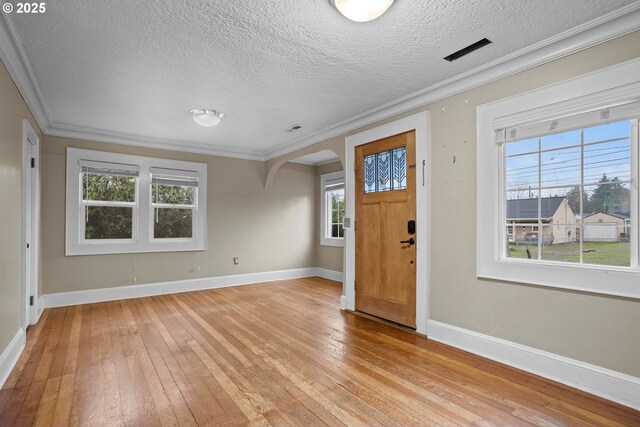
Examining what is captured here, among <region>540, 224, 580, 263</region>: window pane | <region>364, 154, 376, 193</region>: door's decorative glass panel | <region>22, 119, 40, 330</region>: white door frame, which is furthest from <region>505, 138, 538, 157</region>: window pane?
<region>22, 119, 40, 330</region>: white door frame

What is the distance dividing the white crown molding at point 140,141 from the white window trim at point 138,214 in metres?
0.21

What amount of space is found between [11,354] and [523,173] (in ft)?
14.7

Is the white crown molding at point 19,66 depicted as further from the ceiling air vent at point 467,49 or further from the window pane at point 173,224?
the ceiling air vent at point 467,49

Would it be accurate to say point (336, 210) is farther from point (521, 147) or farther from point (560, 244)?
point (560, 244)

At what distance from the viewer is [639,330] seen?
2.10m

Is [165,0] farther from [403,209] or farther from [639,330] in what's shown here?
[639,330]

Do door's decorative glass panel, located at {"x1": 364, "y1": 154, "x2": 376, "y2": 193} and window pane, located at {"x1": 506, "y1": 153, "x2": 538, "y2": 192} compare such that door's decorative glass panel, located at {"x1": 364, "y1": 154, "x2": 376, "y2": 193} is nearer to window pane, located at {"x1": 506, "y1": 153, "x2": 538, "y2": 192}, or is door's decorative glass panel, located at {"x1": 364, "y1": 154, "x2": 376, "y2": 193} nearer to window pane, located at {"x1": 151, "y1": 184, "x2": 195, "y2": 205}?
window pane, located at {"x1": 506, "y1": 153, "x2": 538, "y2": 192}

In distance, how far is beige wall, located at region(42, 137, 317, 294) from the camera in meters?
4.64

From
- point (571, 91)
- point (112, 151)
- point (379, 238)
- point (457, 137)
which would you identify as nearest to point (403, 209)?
point (379, 238)

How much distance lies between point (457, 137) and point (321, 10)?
5.87ft

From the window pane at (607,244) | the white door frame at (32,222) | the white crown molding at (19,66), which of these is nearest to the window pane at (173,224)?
the white door frame at (32,222)

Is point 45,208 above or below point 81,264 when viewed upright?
above

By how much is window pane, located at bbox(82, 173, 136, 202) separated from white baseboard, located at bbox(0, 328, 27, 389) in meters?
2.37

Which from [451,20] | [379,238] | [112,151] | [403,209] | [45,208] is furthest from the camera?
[112,151]
